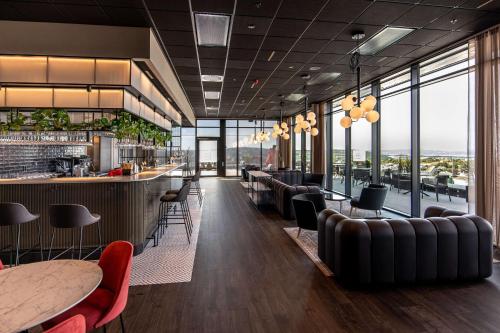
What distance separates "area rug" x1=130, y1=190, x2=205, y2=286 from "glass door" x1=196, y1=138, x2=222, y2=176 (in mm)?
11983

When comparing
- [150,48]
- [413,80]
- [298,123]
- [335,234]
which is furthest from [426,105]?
[150,48]

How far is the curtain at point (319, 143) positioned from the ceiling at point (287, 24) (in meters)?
4.09

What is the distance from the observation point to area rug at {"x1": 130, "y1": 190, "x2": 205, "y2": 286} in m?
3.70

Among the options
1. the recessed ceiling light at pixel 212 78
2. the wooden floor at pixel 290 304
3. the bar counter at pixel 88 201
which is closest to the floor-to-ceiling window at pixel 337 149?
the recessed ceiling light at pixel 212 78

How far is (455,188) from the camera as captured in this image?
632 cm

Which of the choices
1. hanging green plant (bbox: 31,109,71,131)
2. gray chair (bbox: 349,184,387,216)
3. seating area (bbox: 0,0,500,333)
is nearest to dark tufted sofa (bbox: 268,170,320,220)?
seating area (bbox: 0,0,500,333)

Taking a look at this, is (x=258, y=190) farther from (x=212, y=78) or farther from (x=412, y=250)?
(x=412, y=250)

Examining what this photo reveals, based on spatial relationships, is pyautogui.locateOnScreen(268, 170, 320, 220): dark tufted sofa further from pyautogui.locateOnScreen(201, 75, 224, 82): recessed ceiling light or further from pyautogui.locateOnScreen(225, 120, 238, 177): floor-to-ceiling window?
pyautogui.locateOnScreen(225, 120, 238, 177): floor-to-ceiling window

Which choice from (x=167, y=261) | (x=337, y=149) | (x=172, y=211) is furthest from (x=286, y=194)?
(x=337, y=149)

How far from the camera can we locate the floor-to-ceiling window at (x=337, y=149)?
10434 mm

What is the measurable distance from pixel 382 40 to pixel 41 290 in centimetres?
605

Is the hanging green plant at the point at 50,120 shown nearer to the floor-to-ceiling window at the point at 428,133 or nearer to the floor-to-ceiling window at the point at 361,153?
the floor-to-ceiling window at the point at 428,133

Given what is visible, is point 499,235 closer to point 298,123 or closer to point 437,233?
point 437,233

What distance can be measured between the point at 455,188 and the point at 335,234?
448 cm
